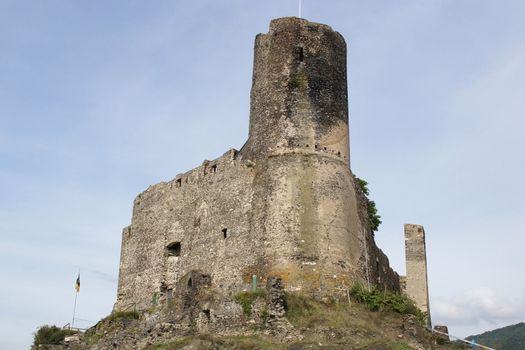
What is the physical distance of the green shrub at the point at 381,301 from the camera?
96.4 feet

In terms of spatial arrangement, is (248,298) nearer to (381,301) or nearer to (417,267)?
(381,301)

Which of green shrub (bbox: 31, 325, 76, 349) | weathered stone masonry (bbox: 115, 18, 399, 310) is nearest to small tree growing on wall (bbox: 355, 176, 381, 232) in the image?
weathered stone masonry (bbox: 115, 18, 399, 310)

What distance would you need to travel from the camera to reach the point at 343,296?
29797 mm

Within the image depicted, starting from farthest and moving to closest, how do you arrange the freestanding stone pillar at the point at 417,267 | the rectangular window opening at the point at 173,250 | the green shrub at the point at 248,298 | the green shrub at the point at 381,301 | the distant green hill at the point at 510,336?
the distant green hill at the point at 510,336, the freestanding stone pillar at the point at 417,267, the rectangular window opening at the point at 173,250, the green shrub at the point at 381,301, the green shrub at the point at 248,298

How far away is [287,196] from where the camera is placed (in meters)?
31.3

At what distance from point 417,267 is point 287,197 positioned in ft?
31.7

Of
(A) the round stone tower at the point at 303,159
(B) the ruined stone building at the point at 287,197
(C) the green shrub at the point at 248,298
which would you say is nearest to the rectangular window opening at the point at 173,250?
(B) the ruined stone building at the point at 287,197

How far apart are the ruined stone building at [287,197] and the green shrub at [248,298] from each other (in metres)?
1.01

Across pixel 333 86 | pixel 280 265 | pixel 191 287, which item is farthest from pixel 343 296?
pixel 333 86

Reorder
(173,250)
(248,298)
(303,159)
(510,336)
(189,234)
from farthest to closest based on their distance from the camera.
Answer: (510,336) → (173,250) → (189,234) → (303,159) → (248,298)

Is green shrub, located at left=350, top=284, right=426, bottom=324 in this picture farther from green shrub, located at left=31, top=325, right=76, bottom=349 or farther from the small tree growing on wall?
green shrub, located at left=31, top=325, right=76, bottom=349

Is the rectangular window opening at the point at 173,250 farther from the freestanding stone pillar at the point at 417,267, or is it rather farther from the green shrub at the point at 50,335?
the freestanding stone pillar at the point at 417,267

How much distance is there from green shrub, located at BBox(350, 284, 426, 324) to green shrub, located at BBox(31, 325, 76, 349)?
15853 mm

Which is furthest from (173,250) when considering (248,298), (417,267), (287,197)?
(417,267)
